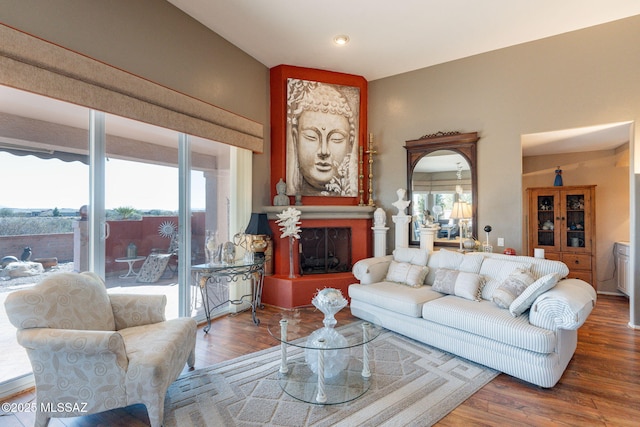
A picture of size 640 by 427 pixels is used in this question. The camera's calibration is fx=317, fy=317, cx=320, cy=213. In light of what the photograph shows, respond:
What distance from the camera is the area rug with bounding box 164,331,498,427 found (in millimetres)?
2012

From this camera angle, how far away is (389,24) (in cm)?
361

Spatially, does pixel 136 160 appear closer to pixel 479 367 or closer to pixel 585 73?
pixel 479 367

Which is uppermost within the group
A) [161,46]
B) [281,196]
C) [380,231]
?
[161,46]

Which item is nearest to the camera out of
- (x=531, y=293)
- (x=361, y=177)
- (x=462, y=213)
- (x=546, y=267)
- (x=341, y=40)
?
(x=531, y=293)

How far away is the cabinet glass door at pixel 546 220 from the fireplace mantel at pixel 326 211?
308cm

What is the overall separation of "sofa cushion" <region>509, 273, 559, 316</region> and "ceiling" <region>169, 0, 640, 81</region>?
2.75m

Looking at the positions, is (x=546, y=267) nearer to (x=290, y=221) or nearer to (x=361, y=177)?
(x=361, y=177)

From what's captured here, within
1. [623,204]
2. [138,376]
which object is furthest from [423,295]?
[623,204]

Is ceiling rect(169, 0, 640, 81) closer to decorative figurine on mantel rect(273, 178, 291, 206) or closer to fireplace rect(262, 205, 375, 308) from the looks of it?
decorative figurine on mantel rect(273, 178, 291, 206)

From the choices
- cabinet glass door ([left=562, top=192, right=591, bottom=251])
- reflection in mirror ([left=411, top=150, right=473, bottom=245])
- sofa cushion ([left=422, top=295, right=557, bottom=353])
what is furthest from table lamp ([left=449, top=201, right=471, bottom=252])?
cabinet glass door ([left=562, top=192, right=591, bottom=251])

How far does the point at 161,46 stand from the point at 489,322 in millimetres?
3947

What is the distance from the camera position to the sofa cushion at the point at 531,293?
8.31ft

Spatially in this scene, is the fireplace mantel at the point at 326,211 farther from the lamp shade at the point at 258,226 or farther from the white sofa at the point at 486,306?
the white sofa at the point at 486,306

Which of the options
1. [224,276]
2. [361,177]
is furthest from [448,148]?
[224,276]
